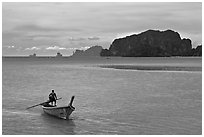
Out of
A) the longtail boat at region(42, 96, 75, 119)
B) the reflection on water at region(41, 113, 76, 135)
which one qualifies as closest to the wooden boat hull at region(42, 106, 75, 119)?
the longtail boat at region(42, 96, 75, 119)

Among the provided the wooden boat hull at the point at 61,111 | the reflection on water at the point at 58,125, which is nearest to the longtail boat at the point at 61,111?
the wooden boat hull at the point at 61,111

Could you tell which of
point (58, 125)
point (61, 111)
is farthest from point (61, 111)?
point (58, 125)

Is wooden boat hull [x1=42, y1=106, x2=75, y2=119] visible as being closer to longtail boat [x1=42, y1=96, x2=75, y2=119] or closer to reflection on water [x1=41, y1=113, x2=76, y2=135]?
longtail boat [x1=42, y1=96, x2=75, y2=119]

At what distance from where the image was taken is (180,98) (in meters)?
31.2

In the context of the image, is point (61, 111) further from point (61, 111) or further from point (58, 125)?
point (58, 125)

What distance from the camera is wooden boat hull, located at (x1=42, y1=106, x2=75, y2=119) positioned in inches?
845

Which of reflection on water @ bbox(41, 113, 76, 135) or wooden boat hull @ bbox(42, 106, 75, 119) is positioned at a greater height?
wooden boat hull @ bbox(42, 106, 75, 119)

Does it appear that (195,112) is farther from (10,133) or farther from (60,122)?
(10,133)

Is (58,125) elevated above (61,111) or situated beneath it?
situated beneath

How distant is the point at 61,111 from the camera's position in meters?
21.7

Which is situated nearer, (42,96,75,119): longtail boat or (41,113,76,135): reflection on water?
(41,113,76,135): reflection on water

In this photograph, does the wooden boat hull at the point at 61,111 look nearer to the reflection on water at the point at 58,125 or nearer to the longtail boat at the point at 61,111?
the longtail boat at the point at 61,111

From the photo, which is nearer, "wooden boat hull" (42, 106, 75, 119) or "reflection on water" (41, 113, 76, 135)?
"reflection on water" (41, 113, 76, 135)

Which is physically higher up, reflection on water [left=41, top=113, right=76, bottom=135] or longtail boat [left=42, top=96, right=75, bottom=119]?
longtail boat [left=42, top=96, right=75, bottom=119]
